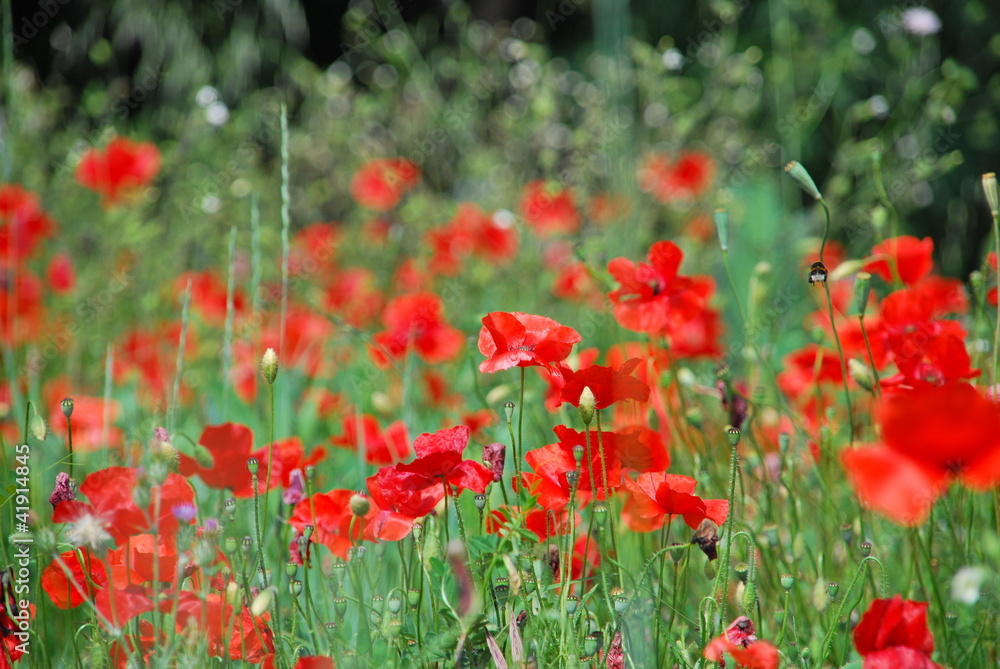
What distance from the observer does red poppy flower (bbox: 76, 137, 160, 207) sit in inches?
89.0

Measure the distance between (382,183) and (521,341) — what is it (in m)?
1.98

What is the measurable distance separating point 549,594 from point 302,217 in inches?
99.0

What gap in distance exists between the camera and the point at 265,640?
0.77 metres

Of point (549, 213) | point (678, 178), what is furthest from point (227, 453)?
point (678, 178)

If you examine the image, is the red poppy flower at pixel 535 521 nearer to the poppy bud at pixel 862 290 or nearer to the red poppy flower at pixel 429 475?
the red poppy flower at pixel 429 475

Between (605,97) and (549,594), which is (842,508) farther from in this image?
(605,97)

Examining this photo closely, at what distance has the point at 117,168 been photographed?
2.30 m

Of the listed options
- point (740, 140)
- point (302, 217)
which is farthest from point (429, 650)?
point (302, 217)

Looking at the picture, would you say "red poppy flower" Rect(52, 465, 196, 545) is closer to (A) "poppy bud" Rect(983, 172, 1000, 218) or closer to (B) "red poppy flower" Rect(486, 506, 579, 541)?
(B) "red poppy flower" Rect(486, 506, 579, 541)

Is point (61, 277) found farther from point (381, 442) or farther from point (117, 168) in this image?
point (381, 442)

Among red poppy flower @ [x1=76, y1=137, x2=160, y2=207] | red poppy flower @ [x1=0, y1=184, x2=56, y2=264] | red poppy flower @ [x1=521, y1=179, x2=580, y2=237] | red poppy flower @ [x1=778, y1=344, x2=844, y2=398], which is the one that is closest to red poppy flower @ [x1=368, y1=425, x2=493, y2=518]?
red poppy flower @ [x1=778, y1=344, x2=844, y2=398]

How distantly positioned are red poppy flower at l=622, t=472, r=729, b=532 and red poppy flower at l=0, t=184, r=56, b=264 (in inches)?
58.9

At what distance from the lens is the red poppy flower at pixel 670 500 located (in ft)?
2.46

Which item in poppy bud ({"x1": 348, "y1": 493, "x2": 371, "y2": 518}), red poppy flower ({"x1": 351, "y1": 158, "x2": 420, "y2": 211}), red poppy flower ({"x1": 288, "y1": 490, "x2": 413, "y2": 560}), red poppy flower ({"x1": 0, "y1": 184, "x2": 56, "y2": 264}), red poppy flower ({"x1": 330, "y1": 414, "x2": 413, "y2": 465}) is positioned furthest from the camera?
red poppy flower ({"x1": 351, "y1": 158, "x2": 420, "y2": 211})
